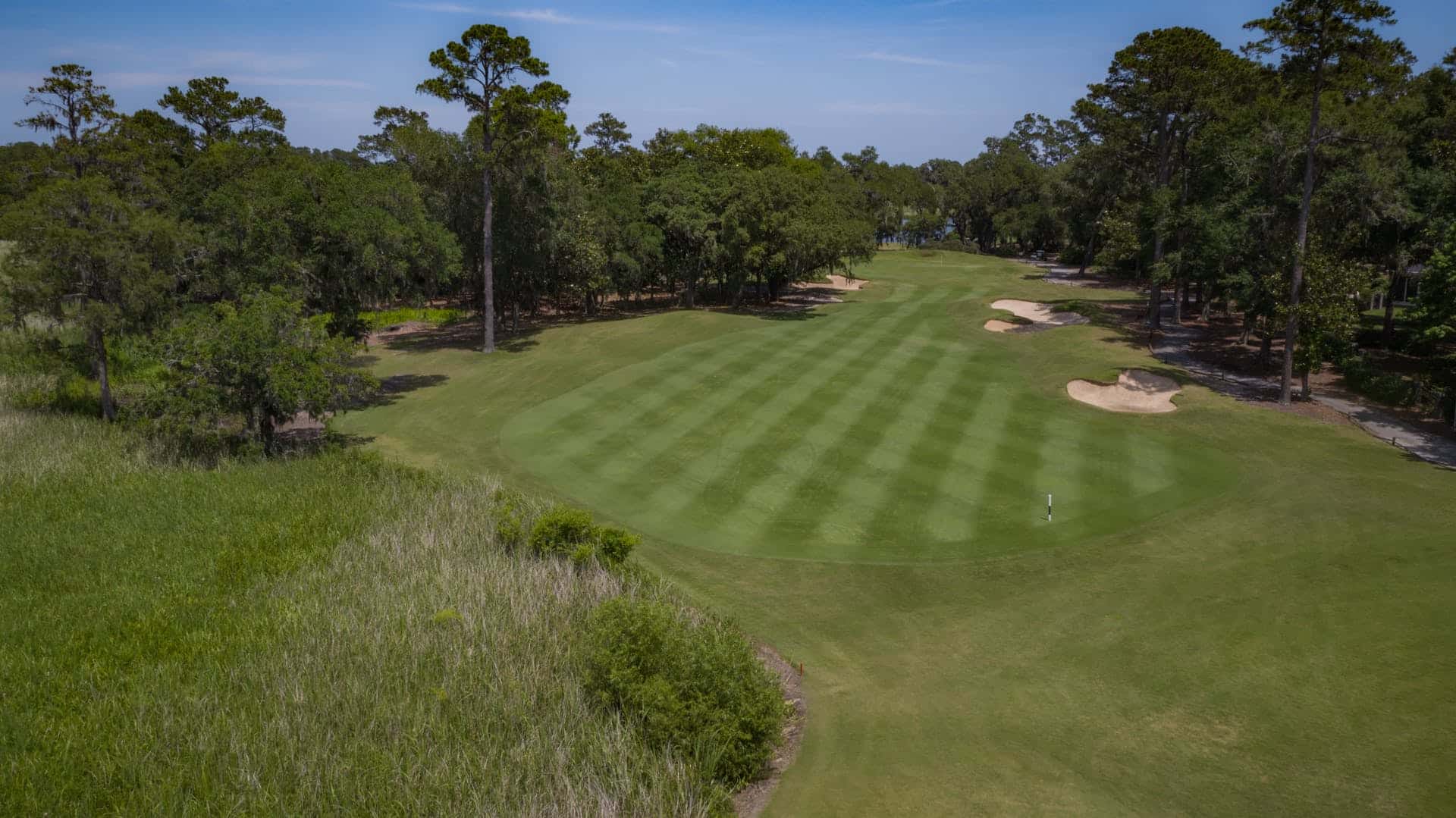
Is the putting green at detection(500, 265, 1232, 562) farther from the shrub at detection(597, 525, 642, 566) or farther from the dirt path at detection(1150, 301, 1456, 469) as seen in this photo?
the dirt path at detection(1150, 301, 1456, 469)

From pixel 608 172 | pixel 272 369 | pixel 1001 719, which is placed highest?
pixel 608 172

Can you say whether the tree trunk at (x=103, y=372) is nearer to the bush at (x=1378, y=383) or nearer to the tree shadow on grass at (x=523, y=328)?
the tree shadow on grass at (x=523, y=328)

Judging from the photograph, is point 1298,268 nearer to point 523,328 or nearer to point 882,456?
point 882,456

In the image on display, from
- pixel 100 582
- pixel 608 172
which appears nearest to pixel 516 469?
pixel 100 582

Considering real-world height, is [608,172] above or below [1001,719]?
above

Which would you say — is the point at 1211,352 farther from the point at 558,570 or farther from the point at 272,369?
the point at 272,369

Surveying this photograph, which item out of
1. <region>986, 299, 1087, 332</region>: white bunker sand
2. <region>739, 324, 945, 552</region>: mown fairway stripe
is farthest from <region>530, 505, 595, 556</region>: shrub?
<region>986, 299, 1087, 332</region>: white bunker sand

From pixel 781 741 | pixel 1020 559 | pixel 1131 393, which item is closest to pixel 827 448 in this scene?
pixel 1020 559

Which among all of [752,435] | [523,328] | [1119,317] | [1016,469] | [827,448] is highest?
[1119,317]
